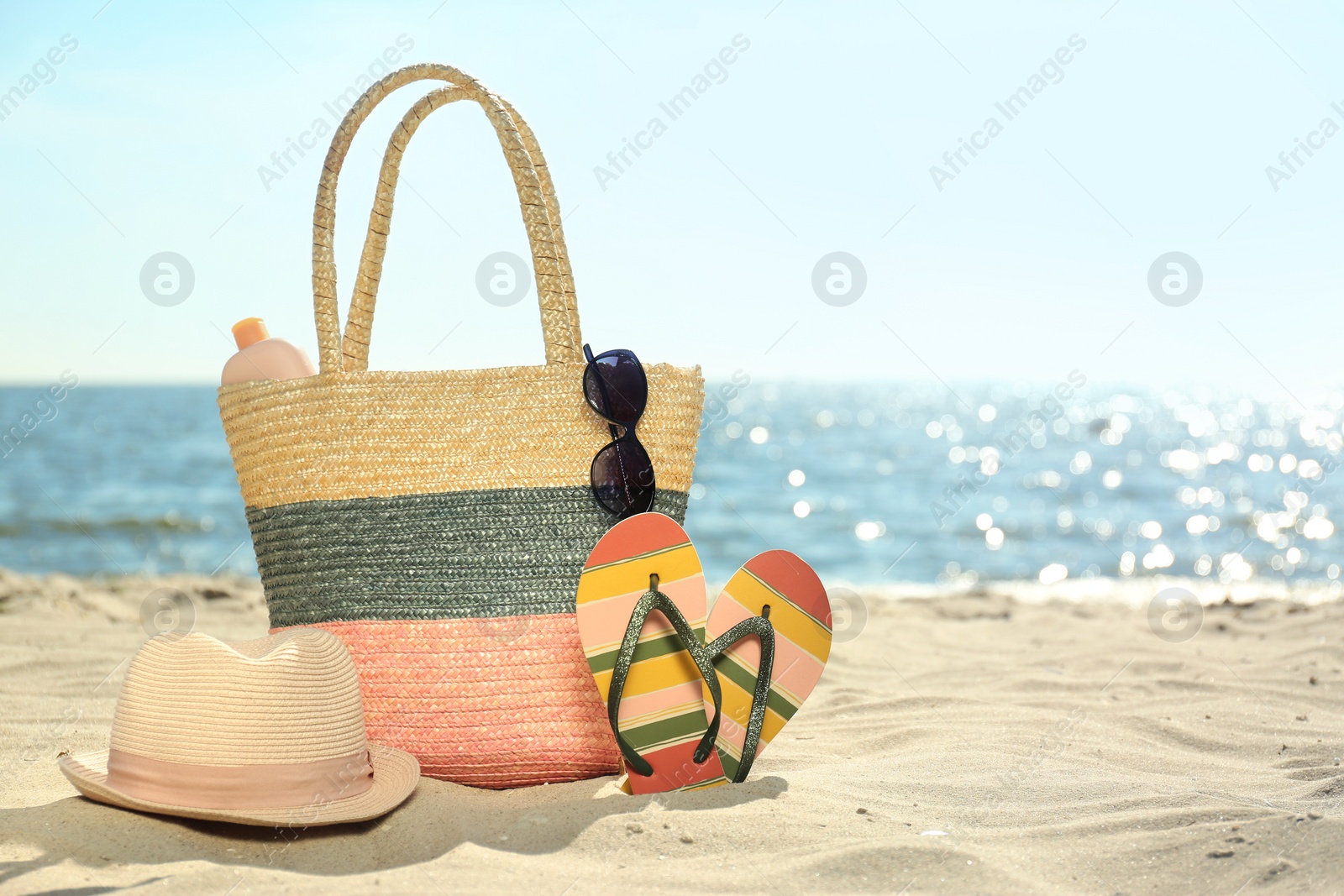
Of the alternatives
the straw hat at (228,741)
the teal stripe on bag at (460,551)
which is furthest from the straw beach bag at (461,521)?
the straw hat at (228,741)

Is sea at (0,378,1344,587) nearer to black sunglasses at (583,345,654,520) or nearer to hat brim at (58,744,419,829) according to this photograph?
black sunglasses at (583,345,654,520)

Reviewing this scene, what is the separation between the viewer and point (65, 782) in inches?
76.5

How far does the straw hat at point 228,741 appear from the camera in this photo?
160 cm

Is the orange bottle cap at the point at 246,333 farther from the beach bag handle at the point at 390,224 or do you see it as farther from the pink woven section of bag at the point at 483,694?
the pink woven section of bag at the point at 483,694

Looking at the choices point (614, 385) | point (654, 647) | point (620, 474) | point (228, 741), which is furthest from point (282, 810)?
point (614, 385)

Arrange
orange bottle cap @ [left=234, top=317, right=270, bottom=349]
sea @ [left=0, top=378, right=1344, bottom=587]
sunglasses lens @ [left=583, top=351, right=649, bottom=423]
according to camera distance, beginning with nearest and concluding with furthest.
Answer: sunglasses lens @ [left=583, top=351, right=649, bottom=423], orange bottle cap @ [left=234, top=317, right=270, bottom=349], sea @ [left=0, top=378, right=1344, bottom=587]

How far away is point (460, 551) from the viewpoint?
1988 mm

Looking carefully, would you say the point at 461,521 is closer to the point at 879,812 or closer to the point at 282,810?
the point at 282,810

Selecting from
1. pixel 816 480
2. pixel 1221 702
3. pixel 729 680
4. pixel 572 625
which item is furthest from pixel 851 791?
pixel 816 480

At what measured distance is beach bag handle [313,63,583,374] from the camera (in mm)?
1938

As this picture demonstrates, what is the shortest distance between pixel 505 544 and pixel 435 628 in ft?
0.76

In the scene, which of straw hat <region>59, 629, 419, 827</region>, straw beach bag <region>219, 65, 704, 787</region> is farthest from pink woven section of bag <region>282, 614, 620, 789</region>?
straw hat <region>59, 629, 419, 827</region>

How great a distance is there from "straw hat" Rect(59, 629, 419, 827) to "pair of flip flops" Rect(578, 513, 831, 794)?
50cm

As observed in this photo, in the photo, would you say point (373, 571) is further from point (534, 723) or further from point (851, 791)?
point (851, 791)
